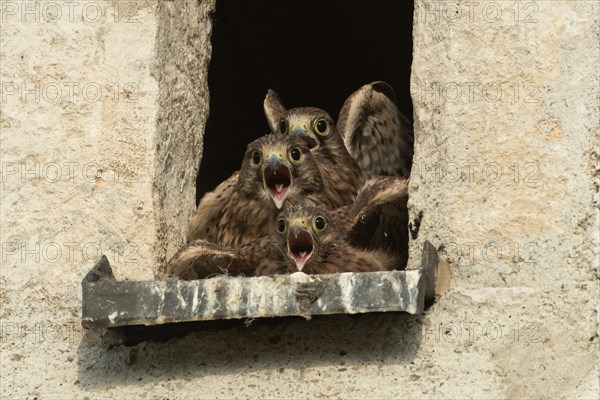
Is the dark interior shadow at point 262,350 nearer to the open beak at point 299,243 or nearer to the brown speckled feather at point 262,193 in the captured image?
the open beak at point 299,243

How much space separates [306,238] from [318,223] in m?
0.11

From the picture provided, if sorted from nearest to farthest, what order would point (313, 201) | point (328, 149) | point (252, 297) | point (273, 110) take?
point (252, 297) → point (313, 201) → point (328, 149) → point (273, 110)

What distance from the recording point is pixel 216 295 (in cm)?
378

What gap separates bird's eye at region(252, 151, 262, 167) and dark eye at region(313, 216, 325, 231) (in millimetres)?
547

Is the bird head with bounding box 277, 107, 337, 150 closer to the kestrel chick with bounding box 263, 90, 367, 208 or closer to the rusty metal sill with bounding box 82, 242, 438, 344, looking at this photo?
the kestrel chick with bounding box 263, 90, 367, 208

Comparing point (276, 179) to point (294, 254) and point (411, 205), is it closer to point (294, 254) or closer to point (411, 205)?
point (294, 254)

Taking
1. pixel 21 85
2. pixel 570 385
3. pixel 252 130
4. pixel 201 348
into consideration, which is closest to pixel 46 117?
pixel 21 85

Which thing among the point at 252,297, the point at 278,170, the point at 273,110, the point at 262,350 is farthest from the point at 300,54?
the point at 252,297

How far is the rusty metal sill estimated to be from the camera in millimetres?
3684

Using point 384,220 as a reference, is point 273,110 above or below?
above

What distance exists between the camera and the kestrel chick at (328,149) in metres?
5.25

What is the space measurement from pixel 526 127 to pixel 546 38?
25 cm

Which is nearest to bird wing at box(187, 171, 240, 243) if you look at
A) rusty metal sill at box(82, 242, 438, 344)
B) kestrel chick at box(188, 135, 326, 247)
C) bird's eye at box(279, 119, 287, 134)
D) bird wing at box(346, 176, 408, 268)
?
kestrel chick at box(188, 135, 326, 247)

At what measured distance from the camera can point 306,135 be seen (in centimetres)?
550
